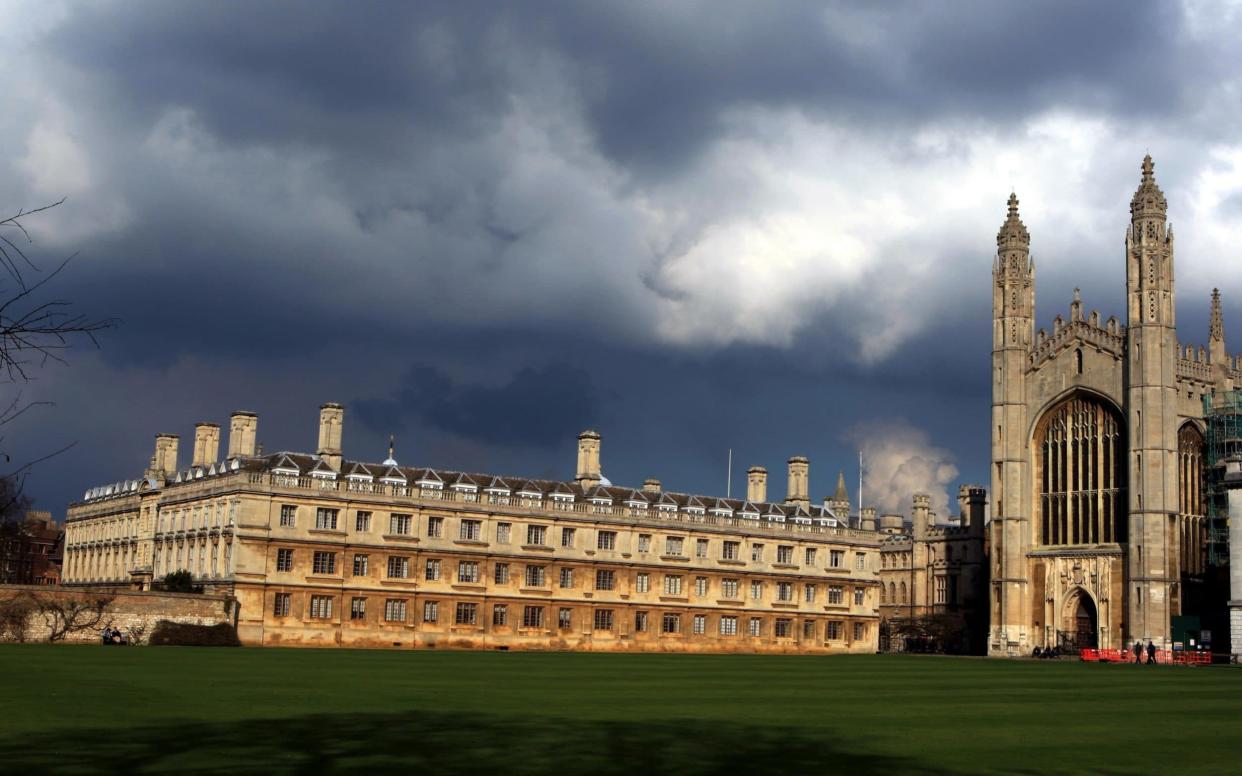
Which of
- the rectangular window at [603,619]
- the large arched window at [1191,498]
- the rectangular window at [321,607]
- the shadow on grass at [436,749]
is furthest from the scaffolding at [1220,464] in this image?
the shadow on grass at [436,749]

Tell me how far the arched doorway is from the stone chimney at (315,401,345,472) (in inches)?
1763

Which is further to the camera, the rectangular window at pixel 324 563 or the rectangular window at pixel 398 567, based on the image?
the rectangular window at pixel 398 567

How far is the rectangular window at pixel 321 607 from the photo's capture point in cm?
6594

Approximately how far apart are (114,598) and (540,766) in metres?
45.7

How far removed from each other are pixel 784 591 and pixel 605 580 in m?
12.7

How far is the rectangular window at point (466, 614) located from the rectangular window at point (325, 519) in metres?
7.94

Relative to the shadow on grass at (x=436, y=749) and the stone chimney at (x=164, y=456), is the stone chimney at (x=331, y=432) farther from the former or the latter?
the shadow on grass at (x=436, y=749)

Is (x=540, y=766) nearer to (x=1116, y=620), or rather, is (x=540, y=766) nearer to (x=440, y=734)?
(x=440, y=734)

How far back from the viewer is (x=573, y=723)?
2078 cm

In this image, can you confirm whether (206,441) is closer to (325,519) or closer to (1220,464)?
(325,519)

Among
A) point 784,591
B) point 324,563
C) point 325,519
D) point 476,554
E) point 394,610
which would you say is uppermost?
point 325,519


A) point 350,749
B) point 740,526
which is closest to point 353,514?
point 740,526

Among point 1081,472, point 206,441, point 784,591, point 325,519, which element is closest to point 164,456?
point 206,441

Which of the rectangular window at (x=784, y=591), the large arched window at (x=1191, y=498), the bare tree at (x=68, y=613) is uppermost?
the large arched window at (x=1191, y=498)
